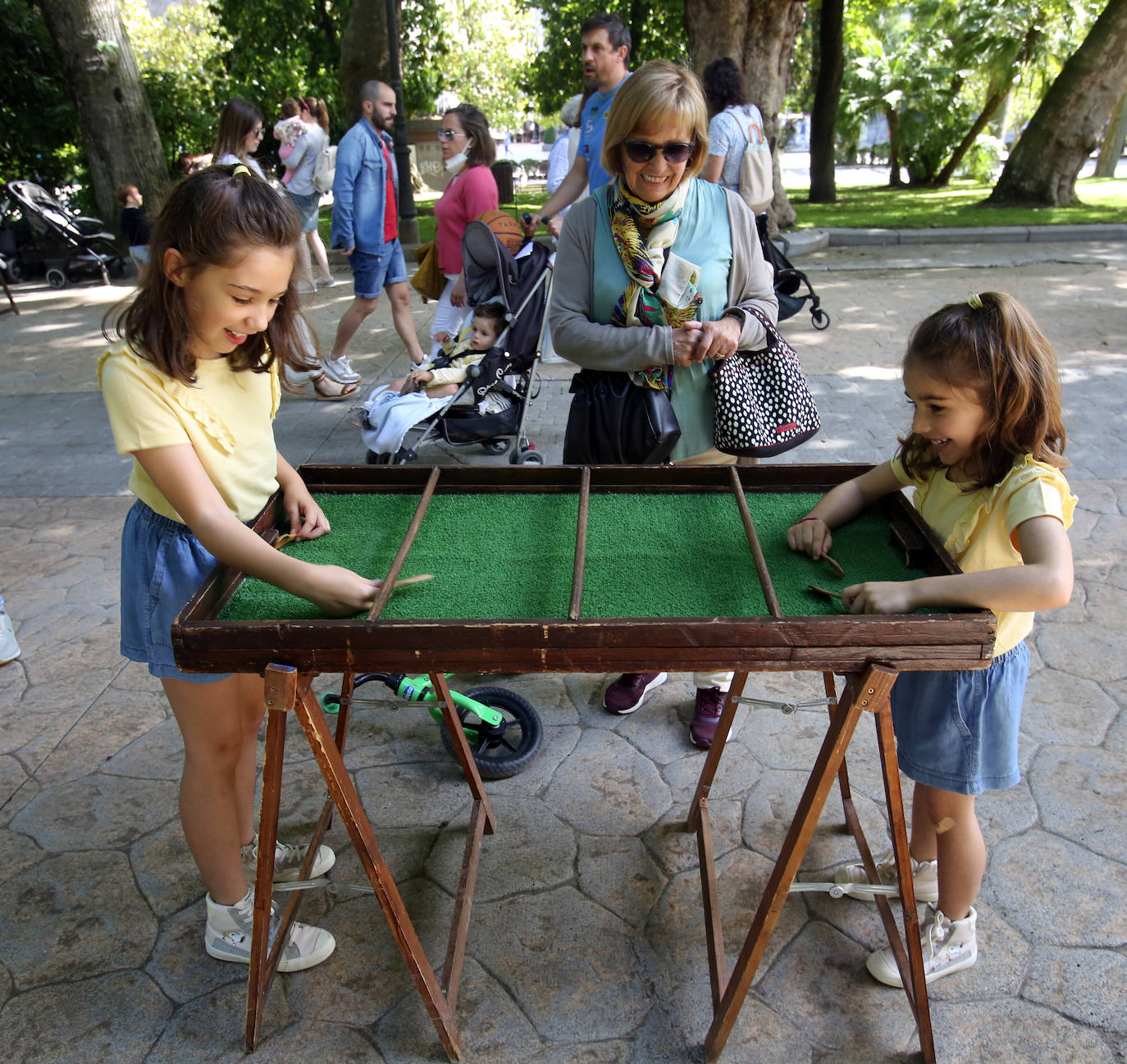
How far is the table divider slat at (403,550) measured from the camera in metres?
1.55

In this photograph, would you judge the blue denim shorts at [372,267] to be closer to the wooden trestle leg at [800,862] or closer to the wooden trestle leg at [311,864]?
the wooden trestle leg at [311,864]

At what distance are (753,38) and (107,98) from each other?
768 centimetres

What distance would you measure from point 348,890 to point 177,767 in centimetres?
83

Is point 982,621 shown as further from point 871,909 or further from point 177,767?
point 177,767

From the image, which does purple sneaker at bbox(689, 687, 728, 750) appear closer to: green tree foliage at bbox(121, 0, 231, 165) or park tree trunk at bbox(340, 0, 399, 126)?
park tree trunk at bbox(340, 0, 399, 126)

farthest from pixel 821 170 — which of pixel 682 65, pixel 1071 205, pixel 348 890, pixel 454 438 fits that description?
pixel 348 890

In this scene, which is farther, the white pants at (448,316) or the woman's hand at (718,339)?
the white pants at (448,316)

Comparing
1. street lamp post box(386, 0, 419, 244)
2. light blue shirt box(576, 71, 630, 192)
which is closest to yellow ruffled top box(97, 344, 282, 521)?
light blue shirt box(576, 71, 630, 192)

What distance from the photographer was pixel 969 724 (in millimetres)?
1833

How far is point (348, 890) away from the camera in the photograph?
2.36 metres

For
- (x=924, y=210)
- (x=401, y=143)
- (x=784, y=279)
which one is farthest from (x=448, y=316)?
(x=924, y=210)

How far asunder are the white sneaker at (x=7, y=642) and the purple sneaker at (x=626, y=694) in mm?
2213

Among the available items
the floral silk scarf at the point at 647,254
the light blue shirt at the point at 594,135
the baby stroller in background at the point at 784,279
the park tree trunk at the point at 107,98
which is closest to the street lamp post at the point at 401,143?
the park tree trunk at the point at 107,98

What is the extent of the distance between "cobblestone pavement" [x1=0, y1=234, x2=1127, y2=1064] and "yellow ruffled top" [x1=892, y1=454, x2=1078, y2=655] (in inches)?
35.0
